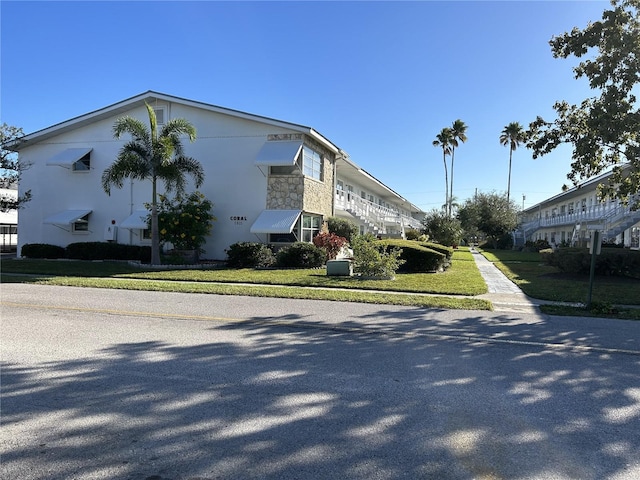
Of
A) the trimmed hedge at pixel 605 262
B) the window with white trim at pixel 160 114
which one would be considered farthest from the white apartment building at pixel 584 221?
the window with white trim at pixel 160 114

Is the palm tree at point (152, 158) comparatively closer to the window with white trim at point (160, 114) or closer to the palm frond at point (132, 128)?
the palm frond at point (132, 128)

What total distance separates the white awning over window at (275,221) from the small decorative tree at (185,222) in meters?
2.45

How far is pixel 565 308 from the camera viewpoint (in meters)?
9.55

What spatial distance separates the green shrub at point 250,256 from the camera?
18.3 metres

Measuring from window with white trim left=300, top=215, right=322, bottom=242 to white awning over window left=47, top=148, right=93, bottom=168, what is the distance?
12439 mm

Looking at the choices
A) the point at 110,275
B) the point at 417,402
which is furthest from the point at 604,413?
the point at 110,275

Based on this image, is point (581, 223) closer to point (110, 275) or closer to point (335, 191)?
point (335, 191)

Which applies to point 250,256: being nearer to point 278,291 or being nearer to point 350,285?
point 350,285

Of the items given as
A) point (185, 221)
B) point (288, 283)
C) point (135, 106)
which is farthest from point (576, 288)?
point (135, 106)

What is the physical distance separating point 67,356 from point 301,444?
3.72 metres

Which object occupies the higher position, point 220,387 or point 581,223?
point 581,223

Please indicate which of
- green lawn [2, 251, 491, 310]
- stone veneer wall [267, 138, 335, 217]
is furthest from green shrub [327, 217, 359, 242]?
green lawn [2, 251, 491, 310]

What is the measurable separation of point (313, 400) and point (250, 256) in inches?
571

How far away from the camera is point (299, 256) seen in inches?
720
